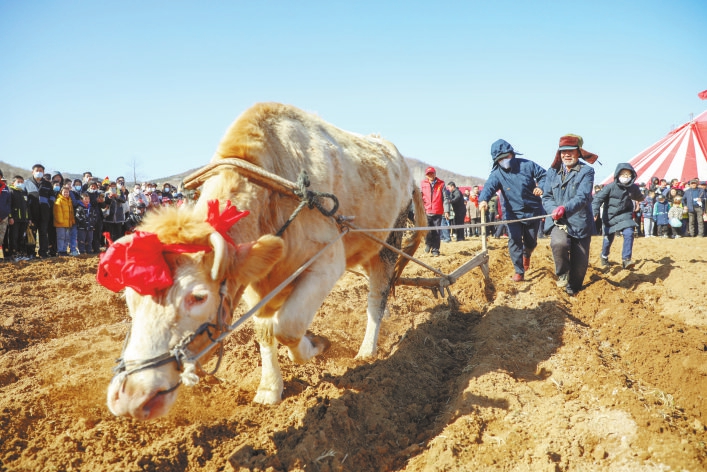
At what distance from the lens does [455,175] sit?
239ft

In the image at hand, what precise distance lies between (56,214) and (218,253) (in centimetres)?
911

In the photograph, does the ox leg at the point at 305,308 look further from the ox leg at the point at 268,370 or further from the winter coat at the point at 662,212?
the winter coat at the point at 662,212

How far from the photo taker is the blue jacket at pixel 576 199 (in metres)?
6.13

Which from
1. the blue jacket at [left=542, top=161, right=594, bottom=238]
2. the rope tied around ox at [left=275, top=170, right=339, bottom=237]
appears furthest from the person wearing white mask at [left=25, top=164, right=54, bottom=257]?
the blue jacket at [left=542, top=161, right=594, bottom=238]

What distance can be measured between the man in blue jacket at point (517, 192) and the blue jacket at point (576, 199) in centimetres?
55

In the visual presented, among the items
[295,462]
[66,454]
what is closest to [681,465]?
[295,462]

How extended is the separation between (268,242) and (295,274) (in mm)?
573

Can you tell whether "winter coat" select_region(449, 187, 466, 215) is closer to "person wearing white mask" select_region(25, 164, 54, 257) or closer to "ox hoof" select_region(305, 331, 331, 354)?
"person wearing white mask" select_region(25, 164, 54, 257)

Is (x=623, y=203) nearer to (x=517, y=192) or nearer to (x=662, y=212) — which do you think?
(x=517, y=192)

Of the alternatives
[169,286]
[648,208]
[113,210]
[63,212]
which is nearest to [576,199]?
[169,286]

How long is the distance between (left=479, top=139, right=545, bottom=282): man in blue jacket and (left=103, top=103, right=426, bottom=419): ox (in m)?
2.78

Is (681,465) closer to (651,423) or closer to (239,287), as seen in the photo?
(651,423)

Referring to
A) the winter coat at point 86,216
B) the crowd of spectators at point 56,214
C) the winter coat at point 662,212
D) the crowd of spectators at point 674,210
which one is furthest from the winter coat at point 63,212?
the winter coat at point 662,212

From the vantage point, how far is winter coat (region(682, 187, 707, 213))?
15.2m
